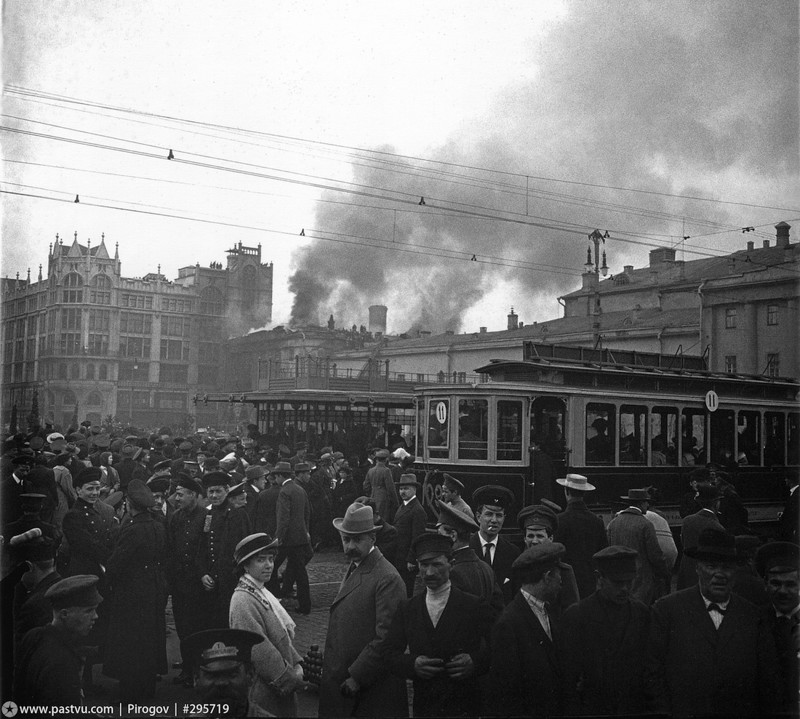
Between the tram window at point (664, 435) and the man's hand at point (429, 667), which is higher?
the tram window at point (664, 435)

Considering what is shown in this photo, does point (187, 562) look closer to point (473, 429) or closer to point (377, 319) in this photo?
point (473, 429)

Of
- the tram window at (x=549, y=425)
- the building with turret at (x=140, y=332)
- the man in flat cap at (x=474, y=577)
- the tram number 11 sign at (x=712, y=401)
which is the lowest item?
the man in flat cap at (x=474, y=577)

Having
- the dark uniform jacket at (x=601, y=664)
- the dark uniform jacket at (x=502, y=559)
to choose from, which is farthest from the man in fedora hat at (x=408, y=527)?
the dark uniform jacket at (x=601, y=664)

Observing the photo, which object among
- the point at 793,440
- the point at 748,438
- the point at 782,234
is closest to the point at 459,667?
the point at 748,438

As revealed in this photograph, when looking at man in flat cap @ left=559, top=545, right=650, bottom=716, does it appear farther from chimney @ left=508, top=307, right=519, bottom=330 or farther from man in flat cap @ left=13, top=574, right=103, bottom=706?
chimney @ left=508, top=307, right=519, bottom=330

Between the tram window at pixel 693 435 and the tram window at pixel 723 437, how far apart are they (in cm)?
31

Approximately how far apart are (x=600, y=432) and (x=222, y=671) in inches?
388

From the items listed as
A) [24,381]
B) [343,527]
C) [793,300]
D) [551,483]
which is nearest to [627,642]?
[343,527]

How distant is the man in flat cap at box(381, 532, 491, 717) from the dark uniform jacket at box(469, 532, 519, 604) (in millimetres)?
1441

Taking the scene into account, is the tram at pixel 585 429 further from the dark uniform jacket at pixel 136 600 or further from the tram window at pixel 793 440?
the dark uniform jacket at pixel 136 600

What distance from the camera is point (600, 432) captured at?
40.0ft

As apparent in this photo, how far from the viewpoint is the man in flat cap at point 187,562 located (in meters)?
6.41

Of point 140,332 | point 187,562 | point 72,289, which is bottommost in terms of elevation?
point 187,562

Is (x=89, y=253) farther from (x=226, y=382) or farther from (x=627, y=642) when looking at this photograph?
(x=627, y=642)
